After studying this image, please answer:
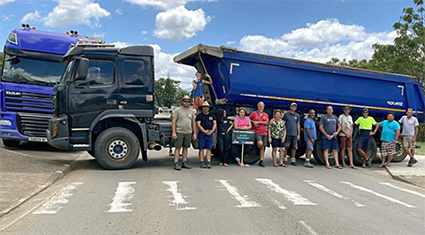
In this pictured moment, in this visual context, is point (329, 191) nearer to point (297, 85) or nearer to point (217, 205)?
point (217, 205)

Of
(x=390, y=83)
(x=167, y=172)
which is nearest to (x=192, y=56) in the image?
(x=167, y=172)

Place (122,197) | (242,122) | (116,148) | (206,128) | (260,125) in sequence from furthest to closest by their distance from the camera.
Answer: (260,125) → (242,122) → (206,128) → (116,148) → (122,197)

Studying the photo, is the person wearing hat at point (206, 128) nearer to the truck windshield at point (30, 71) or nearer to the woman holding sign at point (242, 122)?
the woman holding sign at point (242, 122)

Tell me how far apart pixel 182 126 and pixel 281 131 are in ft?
10.0

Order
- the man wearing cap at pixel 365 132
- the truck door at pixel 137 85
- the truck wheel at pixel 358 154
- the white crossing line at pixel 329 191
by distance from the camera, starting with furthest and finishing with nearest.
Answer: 1. the truck wheel at pixel 358 154
2. the man wearing cap at pixel 365 132
3. the truck door at pixel 137 85
4. the white crossing line at pixel 329 191

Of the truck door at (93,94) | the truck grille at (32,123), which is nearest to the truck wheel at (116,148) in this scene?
the truck door at (93,94)

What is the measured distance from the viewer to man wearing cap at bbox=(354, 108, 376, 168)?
38.5ft

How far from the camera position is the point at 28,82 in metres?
11.2

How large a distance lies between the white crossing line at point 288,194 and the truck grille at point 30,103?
6862 millimetres

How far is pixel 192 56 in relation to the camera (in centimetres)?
1094

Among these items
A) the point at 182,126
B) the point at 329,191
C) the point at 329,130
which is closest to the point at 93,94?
the point at 182,126

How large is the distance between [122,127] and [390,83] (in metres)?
8.86

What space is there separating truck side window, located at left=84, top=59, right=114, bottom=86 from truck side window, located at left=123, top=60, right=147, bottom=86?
1.17 ft

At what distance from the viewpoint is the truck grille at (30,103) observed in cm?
1101
